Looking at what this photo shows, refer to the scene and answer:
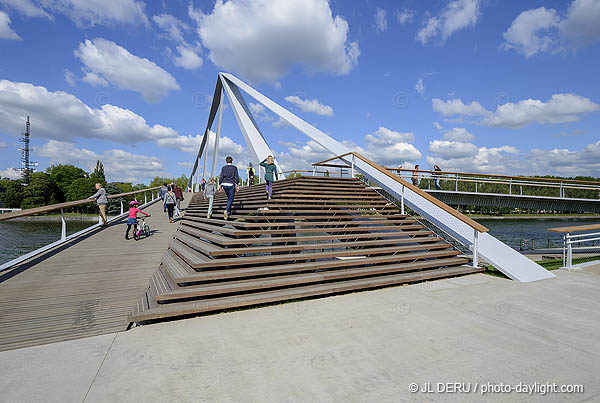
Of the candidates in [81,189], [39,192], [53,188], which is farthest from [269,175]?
[53,188]

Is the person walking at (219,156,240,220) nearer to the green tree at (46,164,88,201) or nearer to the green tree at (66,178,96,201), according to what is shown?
the green tree at (66,178,96,201)

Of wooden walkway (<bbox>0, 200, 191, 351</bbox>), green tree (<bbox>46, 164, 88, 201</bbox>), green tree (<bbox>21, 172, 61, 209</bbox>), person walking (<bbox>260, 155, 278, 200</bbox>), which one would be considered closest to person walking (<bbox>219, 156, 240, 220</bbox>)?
person walking (<bbox>260, 155, 278, 200</bbox>)

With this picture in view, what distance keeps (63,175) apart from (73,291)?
8016 cm

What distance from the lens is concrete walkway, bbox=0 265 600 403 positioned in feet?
7.70

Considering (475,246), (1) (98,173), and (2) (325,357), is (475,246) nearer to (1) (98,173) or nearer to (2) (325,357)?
(2) (325,357)

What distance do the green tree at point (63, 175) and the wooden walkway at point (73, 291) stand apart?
7289 cm

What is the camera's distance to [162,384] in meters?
2.44

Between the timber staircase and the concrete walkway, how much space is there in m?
0.41

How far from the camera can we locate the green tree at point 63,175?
65.1 meters

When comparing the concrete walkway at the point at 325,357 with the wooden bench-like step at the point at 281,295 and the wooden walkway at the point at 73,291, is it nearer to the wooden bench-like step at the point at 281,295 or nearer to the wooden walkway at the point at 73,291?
the wooden bench-like step at the point at 281,295

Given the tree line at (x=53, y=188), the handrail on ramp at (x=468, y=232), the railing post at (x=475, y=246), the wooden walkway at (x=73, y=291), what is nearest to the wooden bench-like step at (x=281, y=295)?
the wooden walkway at (x=73, y=291)

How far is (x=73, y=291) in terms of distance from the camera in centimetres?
Result: 467

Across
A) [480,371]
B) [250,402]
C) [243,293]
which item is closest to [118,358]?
[250,402]

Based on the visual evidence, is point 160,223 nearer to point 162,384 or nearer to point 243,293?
point 243,293
